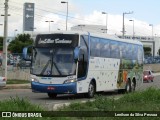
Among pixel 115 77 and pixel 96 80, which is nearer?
pixel 96 80

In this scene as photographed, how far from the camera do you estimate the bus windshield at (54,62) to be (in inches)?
893

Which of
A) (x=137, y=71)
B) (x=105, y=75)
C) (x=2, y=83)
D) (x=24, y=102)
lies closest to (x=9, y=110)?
(x=24, y=102)

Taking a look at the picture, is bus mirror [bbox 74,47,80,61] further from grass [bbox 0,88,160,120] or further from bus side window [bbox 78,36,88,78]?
grass [bbox 0,88,160,120]

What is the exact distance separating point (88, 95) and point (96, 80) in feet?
3.89

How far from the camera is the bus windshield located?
22672 mm

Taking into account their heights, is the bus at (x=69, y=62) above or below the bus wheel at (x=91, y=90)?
above

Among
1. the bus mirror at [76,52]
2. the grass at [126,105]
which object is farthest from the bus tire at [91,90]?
the grass at [126,105]

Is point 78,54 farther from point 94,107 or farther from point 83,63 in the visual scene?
point 94,107

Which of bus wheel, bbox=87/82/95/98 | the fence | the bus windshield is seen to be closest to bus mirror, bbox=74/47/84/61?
the bus windshield

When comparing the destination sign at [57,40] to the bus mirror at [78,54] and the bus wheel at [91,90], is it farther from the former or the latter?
the bus wheel at [91,90]

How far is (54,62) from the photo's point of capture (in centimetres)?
2277

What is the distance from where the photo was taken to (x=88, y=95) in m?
24.2

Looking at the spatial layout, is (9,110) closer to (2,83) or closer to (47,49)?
(47,49)

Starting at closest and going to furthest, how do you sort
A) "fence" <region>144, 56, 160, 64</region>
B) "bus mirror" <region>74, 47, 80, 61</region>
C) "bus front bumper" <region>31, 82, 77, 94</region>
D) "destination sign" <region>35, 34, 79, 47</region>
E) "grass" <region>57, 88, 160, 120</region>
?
"grass" <region>57, 88, 160, 120</region> < "bus mirror" <region>74, 47, 80, 61</region> < "bus front bumper" <region>31, 82, 77, 94</region> < "destination sign" <region>35, 34, 79, 47</region> < "fence" <region>144, 56, 160, 64</region>
